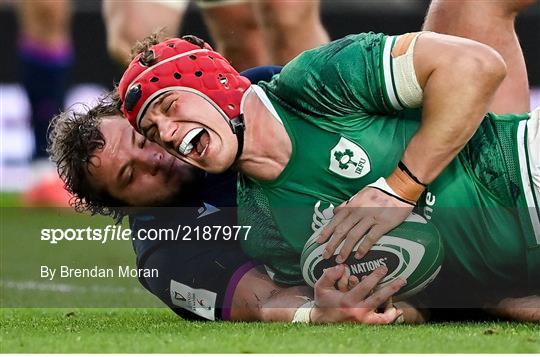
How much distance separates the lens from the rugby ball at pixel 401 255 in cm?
369

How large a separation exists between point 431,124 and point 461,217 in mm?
327

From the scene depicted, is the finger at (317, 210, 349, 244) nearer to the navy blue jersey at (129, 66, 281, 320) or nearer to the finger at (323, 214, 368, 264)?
the finger at (323, 214, 368, 264)

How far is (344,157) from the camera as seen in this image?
3.71 metres

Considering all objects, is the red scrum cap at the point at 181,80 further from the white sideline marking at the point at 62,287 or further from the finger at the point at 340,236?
the white sideline marking at the point at 62,287

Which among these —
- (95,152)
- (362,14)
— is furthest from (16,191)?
(95,152)

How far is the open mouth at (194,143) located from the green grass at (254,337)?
0.53 m

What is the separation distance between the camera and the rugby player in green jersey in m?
3.65

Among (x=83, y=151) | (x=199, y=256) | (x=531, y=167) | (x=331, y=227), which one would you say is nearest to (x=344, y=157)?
(x=331, y=227)

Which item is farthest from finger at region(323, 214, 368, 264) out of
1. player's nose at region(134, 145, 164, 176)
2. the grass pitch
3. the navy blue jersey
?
player's nose at region(134, 145, 164, 176)

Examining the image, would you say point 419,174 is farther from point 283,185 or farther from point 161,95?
point 161,95

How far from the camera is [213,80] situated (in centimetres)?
377

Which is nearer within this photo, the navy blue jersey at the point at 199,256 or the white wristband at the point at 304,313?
the white wristband at the point at 304,313

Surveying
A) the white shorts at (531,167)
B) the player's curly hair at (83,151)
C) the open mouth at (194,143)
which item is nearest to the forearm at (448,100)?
the white shorts at (531,167)

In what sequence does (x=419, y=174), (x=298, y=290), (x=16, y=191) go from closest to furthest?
(x=419, y=174), (x=298, y=290), (x=16, y=191)
